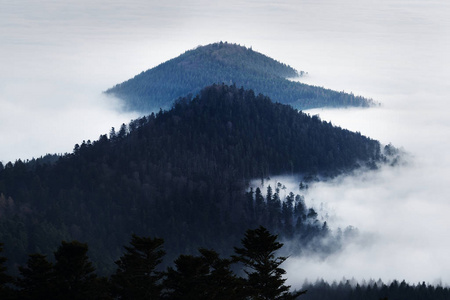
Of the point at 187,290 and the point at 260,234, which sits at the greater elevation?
the point at 260,234

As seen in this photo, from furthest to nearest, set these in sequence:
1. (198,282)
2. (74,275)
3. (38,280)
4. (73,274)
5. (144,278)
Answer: (144,278)
(198,282)
(74,275)
(73,274)
(38,280)

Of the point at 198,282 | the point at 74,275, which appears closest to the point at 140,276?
the point at 198,282

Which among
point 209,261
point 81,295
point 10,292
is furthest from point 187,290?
point 10,292

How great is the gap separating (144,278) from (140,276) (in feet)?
1.38

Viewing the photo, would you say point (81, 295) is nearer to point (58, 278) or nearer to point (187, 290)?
point (58, 278)

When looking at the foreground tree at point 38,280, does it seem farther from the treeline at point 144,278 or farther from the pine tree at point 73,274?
the pine tree at point 73,274

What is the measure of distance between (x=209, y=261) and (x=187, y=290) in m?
3.77

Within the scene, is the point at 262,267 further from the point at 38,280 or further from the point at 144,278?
the point at 38,280

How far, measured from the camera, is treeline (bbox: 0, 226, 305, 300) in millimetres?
74312

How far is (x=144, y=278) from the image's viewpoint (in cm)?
7938

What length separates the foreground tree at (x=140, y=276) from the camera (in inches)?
3103

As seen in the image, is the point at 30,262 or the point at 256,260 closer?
the point at 30,262

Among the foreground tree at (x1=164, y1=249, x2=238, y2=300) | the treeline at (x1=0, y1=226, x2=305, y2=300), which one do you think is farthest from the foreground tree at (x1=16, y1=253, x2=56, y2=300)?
the foreground tree at (x1=164, y1=249, x2=238, y2=300)

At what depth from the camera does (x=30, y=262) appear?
242ft
